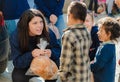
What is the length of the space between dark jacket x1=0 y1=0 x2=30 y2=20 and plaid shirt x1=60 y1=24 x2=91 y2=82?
63.3 inches

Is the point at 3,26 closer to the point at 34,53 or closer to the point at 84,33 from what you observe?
the point at 34,53

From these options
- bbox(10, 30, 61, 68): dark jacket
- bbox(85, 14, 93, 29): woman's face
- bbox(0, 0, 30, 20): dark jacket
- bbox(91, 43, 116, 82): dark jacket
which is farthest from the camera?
bbox(0, 0, 30, 20): dark jacket

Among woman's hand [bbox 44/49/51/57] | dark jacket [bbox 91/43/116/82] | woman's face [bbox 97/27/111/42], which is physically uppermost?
woman's face [bbox 97/27/111/42]

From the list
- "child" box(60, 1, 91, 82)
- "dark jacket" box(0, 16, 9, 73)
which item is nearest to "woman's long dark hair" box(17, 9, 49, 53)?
"child" box(60, 1, 91, 82)

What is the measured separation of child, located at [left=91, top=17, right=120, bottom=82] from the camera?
3898mm

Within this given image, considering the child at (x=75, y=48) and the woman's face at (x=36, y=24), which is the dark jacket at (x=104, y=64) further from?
the woman's face at (x=36, y=24)

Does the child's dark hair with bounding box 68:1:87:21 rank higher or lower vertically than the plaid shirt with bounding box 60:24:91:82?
higher

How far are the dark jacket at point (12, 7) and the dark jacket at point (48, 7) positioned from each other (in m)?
0.20

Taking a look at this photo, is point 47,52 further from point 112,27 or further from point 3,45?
point 3,45

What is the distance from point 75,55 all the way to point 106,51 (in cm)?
41

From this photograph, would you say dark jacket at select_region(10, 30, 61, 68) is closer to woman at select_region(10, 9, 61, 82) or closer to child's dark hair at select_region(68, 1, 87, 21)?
woman at select_region(10, 9, 61, 82)

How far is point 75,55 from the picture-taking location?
3.65 metres

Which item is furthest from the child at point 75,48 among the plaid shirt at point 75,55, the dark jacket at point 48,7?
the dark jacket at point 48,7

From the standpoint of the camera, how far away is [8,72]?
5531 millimetres
